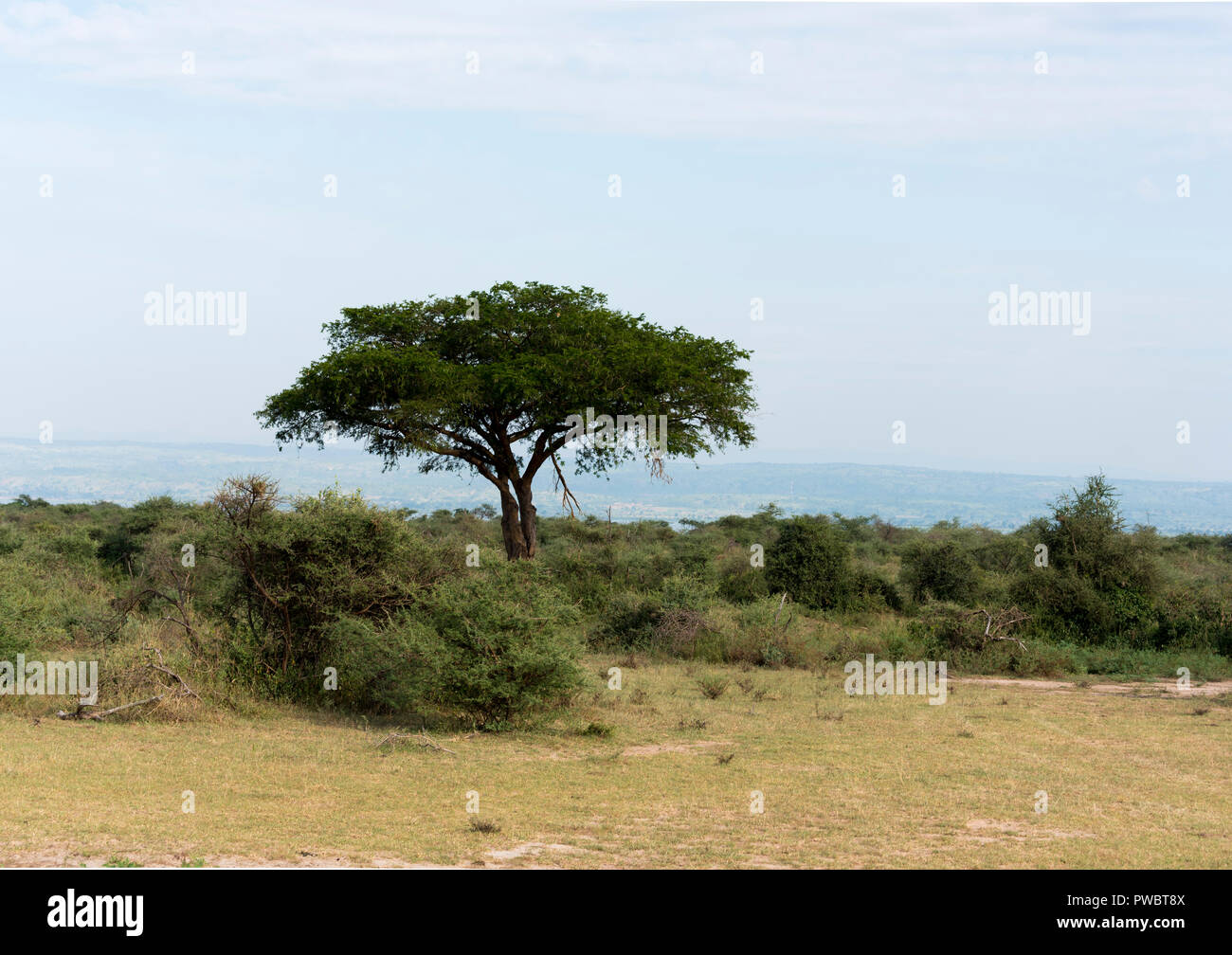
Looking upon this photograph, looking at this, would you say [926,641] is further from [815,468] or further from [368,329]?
[815,468]

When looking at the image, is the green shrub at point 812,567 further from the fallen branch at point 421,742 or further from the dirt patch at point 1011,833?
the dirt patch at point 1011,833

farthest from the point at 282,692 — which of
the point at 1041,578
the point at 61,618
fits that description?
the point at 1041,578

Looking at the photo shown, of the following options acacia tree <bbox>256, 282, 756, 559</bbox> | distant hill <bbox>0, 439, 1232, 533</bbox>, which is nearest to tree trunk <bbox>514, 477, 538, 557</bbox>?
acacia tree <bbox>256, 282, 756, 559</bbox>

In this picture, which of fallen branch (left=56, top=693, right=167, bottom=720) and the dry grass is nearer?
the dry grass

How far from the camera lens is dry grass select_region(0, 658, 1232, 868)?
7.97m

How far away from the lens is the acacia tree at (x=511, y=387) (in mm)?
23344

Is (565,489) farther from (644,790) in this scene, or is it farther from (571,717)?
(644,790)

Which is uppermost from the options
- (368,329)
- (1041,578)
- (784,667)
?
(368,329)

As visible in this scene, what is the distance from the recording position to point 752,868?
7.56 metres

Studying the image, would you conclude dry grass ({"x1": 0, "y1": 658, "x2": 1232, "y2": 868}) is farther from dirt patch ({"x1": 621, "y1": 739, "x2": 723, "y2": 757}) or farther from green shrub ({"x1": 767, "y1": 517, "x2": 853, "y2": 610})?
green shrub ({"x1": 767, "y1": 517, "x2": 853, "y2": 610})

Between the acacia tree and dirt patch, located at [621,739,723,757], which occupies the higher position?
the acacia tree

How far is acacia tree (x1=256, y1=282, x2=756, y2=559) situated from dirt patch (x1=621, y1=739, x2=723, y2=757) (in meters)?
11.2

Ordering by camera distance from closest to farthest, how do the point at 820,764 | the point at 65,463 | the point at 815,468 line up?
the point at 820,764
the point at 65,463
the point at 815,468

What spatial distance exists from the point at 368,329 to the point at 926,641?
13936mm
